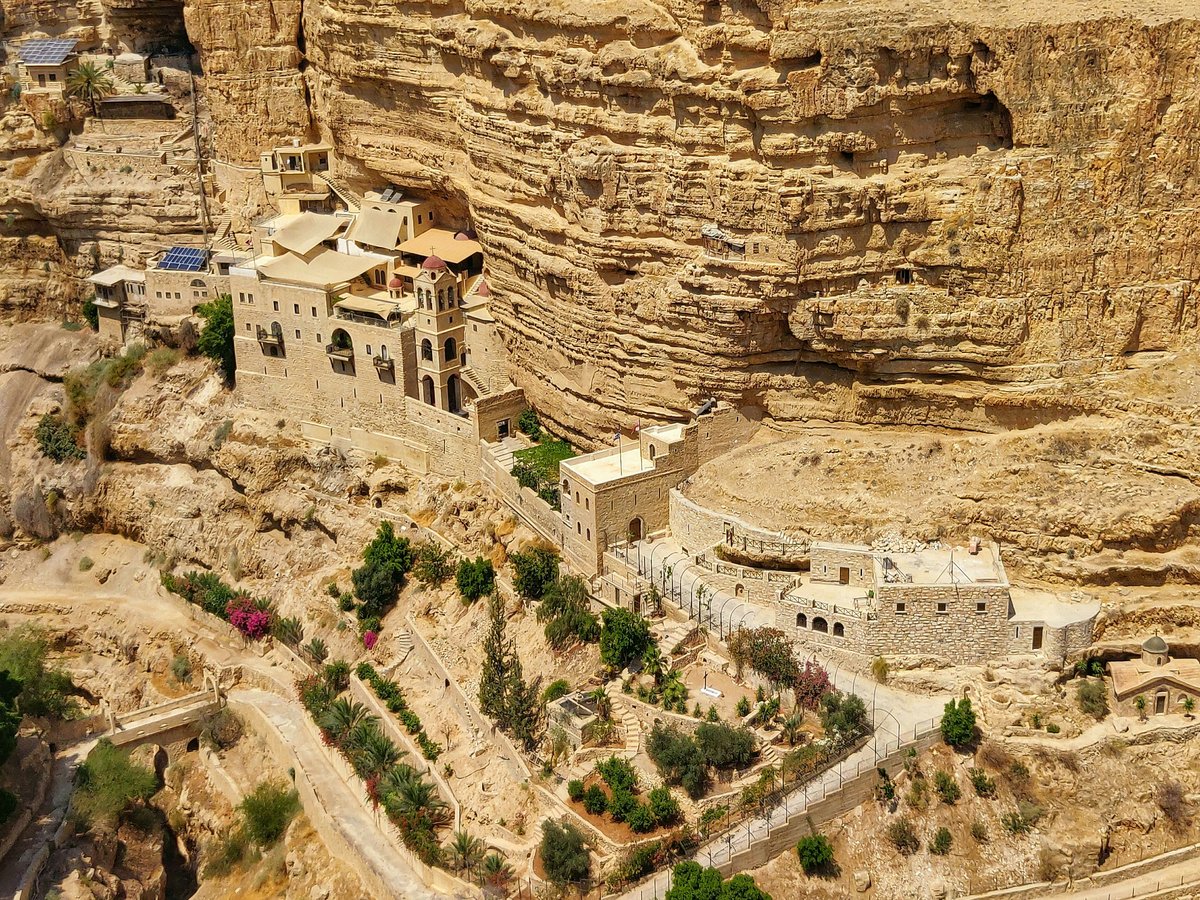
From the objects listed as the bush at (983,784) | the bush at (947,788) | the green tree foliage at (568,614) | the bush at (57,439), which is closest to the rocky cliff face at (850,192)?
the green tree foliage at (568,614)

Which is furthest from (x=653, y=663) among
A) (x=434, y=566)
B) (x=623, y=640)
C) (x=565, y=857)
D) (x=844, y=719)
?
(x=434, y=566)

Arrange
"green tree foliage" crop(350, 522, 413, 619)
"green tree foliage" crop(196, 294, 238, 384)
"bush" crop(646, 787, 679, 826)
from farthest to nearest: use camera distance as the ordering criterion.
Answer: "green tree foliage" crop(196, 294, 238, 384)
"green tree foliage" crop(350, 522, 413, 619)
"bush" crop(646, 787, 679, 826)

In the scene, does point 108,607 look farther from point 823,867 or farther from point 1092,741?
point 1092,741

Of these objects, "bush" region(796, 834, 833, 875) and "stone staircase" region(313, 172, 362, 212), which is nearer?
"bush" region(796, 834, 833, 875)

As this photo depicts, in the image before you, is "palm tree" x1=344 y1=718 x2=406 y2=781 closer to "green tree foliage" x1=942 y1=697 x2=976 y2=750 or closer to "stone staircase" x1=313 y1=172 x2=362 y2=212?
"green tree foliage" x1=942 y1=697 x2=976 y2=750

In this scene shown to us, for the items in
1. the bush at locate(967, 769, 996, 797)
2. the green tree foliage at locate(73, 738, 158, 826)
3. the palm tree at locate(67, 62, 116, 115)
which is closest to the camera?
the bush at locate(967, 769, 996, 797)

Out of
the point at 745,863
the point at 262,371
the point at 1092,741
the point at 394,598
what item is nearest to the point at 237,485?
the point at 262,371

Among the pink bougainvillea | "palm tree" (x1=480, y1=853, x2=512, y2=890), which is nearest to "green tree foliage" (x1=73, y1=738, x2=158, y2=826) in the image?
the pink bougainvillea
